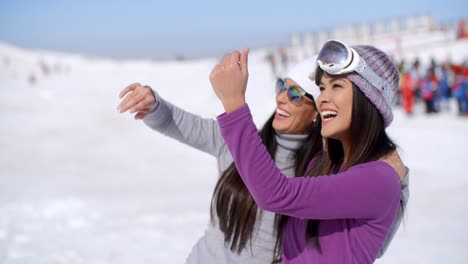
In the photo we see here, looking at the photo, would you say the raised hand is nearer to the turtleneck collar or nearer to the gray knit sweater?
the gray knit sweater

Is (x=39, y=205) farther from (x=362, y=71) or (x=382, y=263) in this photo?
(x=362, y=71)

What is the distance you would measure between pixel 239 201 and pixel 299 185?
2.14 ft

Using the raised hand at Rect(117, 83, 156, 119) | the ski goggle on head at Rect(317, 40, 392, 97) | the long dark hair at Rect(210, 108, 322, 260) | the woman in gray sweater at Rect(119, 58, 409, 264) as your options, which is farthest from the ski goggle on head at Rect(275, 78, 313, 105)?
the raised hand at Rect(117, 83, 156, 119)

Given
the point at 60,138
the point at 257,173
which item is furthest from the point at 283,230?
the point at 60,138

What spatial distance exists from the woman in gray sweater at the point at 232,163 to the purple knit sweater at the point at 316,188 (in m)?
0.55

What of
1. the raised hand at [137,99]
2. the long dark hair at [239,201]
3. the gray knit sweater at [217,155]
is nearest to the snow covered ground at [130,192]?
the long dark hair at [239,201]

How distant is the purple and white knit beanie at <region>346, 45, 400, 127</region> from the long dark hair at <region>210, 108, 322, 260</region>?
49cm

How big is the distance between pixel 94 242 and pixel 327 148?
3.26 m

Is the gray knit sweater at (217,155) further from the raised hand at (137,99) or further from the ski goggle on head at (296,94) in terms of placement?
the ski goggle on head at (296,94)

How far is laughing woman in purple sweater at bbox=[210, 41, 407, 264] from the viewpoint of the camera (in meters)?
1.24

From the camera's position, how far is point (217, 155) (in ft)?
7.15

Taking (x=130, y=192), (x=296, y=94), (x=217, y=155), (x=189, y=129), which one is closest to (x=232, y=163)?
(x=217, y=155)

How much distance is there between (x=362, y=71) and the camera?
1432 millimetres

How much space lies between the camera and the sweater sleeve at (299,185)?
1.23 meters
